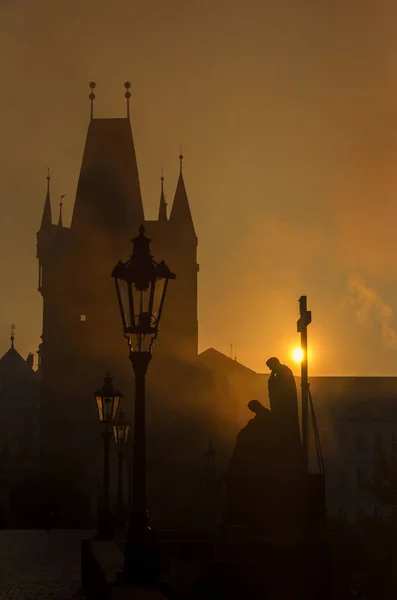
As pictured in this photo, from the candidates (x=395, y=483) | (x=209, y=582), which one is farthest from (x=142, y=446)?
(x=395, y=483)

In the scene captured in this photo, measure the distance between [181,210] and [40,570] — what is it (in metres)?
49.7

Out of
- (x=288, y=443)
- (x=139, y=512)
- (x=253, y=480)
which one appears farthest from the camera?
(x=288, y=443)

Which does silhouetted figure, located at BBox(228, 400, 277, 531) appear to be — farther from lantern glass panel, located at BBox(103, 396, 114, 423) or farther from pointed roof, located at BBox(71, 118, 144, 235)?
pointed roof, located at BBox(71, 118, 144, 235)

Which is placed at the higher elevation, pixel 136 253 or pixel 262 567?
pixel 136 253

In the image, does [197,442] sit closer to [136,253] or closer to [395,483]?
[395,483]

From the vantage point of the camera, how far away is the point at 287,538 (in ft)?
41.5

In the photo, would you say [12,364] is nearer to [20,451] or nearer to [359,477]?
[20,451]

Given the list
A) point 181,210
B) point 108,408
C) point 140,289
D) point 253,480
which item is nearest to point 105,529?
point 108,408

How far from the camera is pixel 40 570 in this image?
70.8 feet

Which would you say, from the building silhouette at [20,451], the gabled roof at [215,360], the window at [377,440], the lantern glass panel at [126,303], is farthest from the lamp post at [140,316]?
the window at [377,440]

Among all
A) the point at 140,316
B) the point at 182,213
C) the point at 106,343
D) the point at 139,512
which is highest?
the point at 182,213

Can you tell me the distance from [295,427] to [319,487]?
37.5 inches

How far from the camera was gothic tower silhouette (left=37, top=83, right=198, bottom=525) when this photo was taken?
214ft

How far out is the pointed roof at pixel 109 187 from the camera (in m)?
68.6
